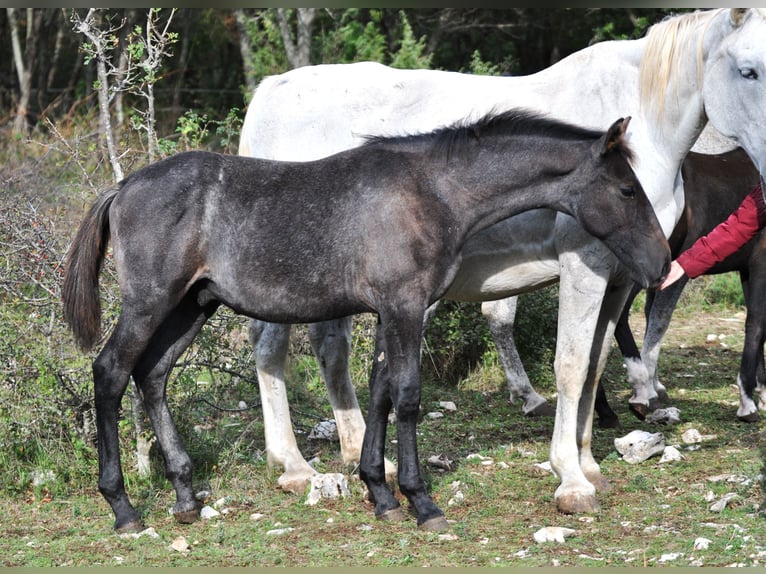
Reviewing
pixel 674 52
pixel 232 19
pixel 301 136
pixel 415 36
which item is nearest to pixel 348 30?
pixel 415 36

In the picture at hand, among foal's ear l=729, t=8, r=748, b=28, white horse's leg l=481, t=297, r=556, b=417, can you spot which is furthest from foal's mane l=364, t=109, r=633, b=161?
white horse's leg l=481, t=297, r=556, b=417

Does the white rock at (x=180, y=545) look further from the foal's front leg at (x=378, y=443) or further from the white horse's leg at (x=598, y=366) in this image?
the white horse's leg at (x=598, y=366)

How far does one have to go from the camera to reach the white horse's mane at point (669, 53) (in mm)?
4965

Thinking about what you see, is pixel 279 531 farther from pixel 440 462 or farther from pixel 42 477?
pixel 42 477

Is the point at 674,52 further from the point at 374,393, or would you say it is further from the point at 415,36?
the point at 415,36

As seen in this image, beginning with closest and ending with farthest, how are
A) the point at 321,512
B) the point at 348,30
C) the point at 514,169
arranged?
the point at 514,169, the point at 321,512, the point at 348,30

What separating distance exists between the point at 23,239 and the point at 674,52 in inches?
146

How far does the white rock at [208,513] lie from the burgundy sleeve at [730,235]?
2675mm

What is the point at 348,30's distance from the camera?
14.2 metres

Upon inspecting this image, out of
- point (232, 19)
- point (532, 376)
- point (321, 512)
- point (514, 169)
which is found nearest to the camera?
point (514, 169)

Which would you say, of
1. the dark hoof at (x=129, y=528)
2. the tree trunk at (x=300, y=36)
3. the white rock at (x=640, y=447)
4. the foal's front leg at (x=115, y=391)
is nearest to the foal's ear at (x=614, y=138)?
the white rock at (x=640, y=447)

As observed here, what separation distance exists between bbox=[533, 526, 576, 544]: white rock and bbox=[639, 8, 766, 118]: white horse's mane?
6.85 feet

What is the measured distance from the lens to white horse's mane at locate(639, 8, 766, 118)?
4965 mm

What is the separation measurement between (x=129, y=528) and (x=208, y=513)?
1.43 feet
